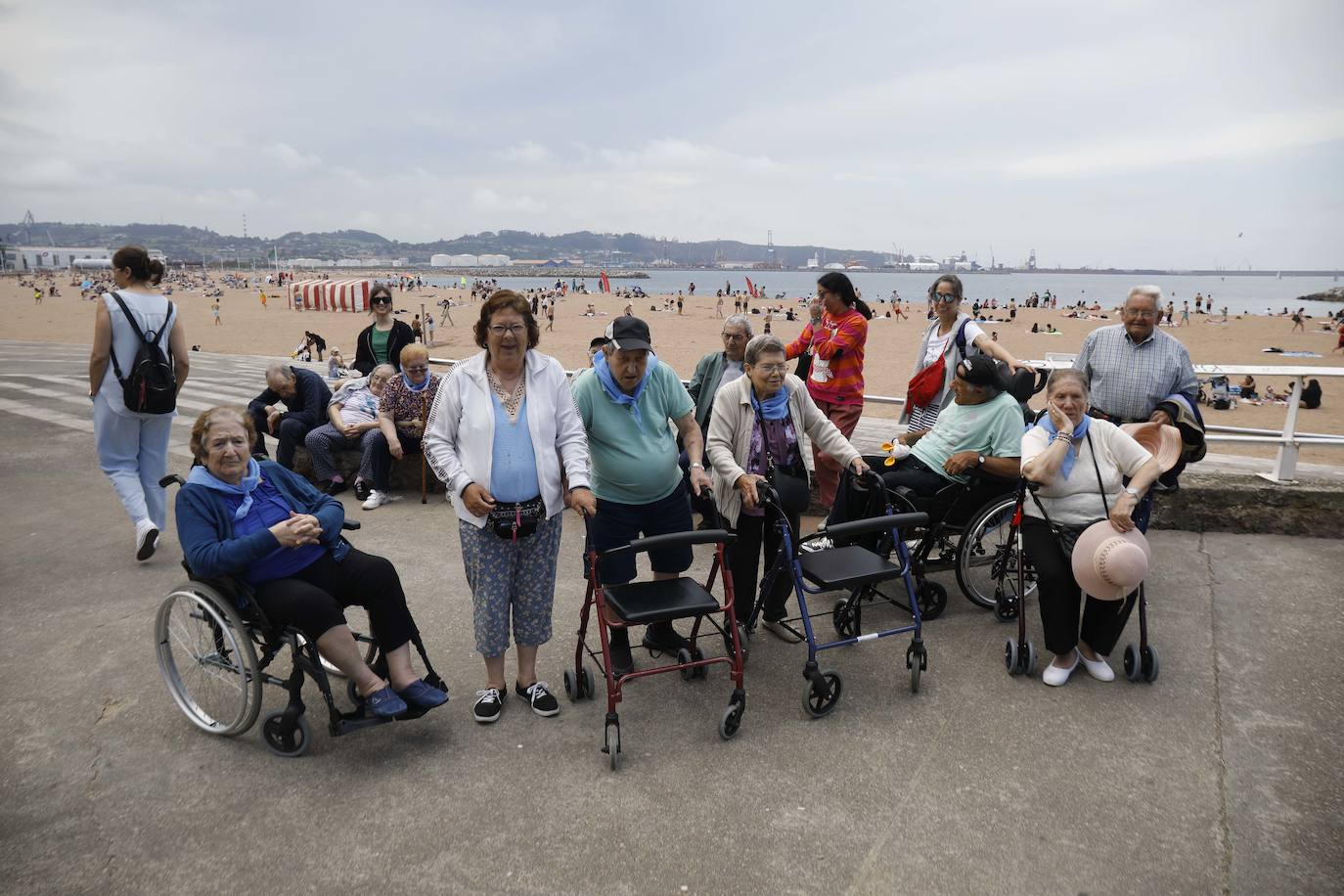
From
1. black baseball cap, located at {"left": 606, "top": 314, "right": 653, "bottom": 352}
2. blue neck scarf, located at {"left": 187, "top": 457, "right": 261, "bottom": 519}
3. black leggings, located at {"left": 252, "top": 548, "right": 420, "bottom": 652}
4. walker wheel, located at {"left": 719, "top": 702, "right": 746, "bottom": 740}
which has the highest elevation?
black baseball cap, located at {"left": 606, "top": 314, "right": 653, "bottom": 352}

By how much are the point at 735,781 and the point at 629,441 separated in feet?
4.87

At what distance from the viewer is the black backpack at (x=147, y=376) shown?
503 centimetres

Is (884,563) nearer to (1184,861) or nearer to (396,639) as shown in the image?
(1184,861)

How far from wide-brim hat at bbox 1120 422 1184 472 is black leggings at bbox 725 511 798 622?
6.13ft

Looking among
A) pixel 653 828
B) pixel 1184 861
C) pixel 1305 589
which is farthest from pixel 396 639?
pixel 1305 589

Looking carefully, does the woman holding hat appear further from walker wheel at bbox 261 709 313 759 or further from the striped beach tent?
the striped beach tent

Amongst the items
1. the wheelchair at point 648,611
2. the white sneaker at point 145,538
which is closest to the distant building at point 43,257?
the white sneaker at point 145,538

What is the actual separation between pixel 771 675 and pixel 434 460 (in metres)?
1.93

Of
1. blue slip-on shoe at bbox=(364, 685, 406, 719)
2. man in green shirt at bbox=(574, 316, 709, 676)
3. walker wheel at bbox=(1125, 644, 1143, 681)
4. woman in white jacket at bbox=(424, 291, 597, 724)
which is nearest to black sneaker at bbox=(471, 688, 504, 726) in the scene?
woman in white jacket at bbox=(424, 291, 597, 724)

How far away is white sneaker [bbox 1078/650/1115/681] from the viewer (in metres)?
3.78

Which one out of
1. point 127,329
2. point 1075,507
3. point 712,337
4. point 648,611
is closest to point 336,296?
point 712,337

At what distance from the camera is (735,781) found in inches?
120

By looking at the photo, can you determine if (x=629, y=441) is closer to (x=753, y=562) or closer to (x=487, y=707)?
(x=753, y=562)

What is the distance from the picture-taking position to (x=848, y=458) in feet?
13.2
